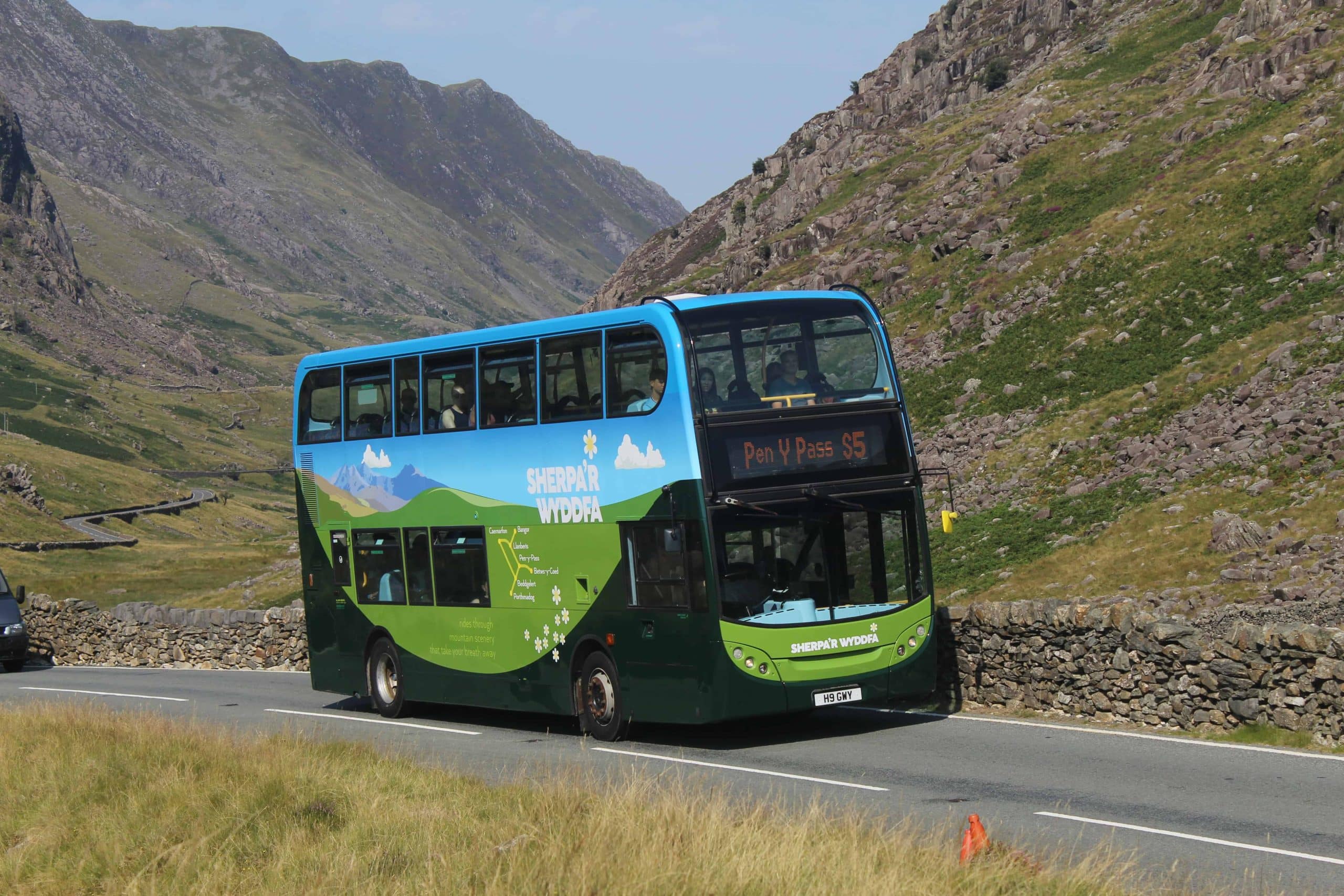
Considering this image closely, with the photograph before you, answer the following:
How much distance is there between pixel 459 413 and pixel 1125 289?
1263 inches

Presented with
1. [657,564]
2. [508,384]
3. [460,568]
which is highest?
[508,384]

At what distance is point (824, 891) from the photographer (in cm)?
→ 754

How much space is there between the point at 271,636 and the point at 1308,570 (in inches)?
875

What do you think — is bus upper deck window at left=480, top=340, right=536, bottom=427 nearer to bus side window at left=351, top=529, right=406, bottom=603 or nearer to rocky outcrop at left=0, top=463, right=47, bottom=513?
bus side window at left=351, top=529, right=406, bottom=603

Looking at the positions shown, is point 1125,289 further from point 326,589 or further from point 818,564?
point 818,564

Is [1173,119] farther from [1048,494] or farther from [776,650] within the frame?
[776,650]

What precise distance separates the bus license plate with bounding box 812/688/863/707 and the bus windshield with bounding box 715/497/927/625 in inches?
31.1

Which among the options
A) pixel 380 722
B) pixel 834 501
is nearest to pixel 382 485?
pixel 380 722

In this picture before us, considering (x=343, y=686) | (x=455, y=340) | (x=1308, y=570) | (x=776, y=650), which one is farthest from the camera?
(x=1308, y=570)

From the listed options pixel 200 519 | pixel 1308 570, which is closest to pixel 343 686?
pixel 1308 570

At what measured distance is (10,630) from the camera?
1309 inches

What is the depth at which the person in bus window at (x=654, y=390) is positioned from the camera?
51.7 ft

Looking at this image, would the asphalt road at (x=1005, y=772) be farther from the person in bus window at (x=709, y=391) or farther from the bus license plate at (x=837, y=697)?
the person in bus window at (x=709, y=391)

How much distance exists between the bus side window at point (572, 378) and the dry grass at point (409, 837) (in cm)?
480
